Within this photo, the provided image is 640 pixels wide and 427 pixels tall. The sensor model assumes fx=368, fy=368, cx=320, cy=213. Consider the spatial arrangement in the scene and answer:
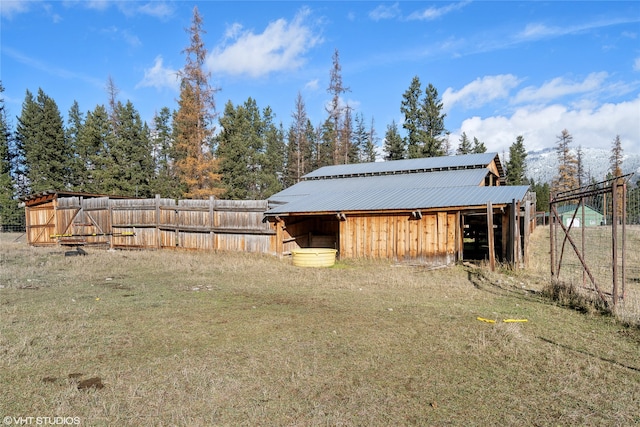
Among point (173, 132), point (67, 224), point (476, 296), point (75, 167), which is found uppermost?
point (173, 132)

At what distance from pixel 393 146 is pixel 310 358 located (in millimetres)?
44682

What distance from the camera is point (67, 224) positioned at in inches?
797

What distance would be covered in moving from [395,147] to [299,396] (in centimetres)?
4453

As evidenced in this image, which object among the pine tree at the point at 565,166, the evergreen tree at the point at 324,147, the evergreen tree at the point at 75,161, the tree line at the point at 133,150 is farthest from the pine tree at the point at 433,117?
the evergreen tree at the point at 75,161

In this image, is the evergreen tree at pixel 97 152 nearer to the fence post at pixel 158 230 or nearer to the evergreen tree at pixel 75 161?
the evergreen tree at pixel 75 161

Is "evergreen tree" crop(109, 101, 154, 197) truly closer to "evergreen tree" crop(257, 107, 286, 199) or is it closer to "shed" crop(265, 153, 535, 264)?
"evergreen tree" crop(257, 107, 286, 199)

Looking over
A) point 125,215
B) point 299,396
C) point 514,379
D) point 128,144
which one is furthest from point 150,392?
point 128,144

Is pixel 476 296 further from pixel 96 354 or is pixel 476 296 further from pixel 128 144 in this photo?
pixel 128 144

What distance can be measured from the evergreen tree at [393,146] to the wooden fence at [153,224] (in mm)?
31139

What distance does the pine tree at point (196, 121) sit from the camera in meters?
25.8

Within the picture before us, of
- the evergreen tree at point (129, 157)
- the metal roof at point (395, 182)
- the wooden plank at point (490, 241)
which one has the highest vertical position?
the evergreen tree at point (129, 157)

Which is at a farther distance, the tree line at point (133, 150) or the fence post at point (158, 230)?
the tree line at point (133, 150)

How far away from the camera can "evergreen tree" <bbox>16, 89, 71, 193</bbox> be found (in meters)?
38.2

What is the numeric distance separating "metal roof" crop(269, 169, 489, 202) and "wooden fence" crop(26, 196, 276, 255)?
7.59 feet
